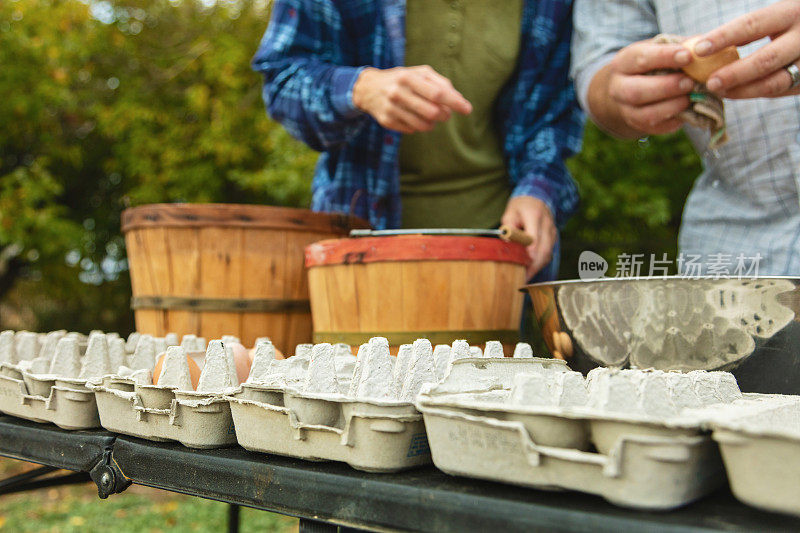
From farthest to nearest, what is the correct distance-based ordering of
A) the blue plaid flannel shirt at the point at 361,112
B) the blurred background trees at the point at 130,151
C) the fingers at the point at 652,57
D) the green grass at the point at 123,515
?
the blurred background trees at the point at 130,151 → the green grass at the point at 123,515 → the blue plaid flannel shirt at the point at 361,112 → the fingers at the point at 652,57

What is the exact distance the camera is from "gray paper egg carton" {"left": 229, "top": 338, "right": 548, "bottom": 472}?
0.81 metres

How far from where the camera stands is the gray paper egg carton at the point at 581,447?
0.63 metres

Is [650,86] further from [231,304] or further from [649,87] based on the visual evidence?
[231,304]

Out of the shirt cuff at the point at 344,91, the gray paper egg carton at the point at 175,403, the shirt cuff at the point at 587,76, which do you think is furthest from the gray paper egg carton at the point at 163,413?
the shirt cuff at the point at 587,76

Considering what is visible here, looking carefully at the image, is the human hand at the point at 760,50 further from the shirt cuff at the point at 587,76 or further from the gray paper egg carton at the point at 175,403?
the gray paper egg carton at the point at 175,403

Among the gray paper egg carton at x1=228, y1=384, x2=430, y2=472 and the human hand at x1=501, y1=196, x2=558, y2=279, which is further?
the human hand at x1=501, y1=196, x2=558, y2=279

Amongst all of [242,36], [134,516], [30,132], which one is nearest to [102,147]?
[30,132]

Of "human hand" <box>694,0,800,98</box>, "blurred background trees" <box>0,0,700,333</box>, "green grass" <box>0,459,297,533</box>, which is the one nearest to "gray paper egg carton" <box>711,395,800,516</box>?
"human hand" <box>694,0,800,98</box>

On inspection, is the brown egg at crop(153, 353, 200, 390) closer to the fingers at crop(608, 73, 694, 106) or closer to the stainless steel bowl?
the stainless steel bowl

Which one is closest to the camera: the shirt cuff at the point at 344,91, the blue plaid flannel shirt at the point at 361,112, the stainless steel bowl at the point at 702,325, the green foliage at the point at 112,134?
the stainless steel bowl at the point at 702,325

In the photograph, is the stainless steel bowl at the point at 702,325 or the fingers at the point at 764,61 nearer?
the stainless steel bowl at the point at 702,325

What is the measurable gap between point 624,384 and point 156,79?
24.8 feet

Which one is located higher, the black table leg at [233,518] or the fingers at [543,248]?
the fingers at [543,248]

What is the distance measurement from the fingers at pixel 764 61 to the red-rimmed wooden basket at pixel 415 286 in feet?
1.93
